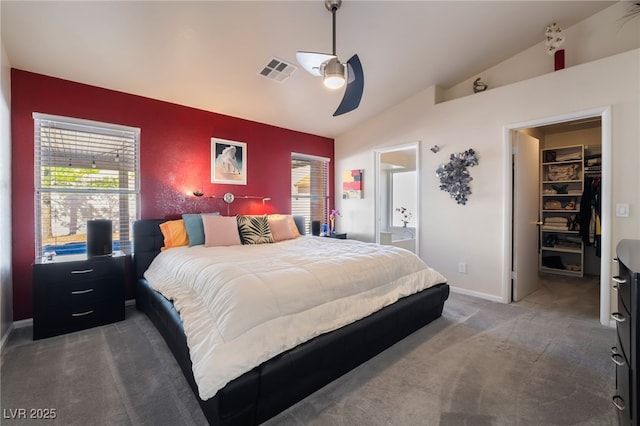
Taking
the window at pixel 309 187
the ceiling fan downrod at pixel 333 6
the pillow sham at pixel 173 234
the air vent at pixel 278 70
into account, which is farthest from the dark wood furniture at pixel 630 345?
the window at pixel 309 187

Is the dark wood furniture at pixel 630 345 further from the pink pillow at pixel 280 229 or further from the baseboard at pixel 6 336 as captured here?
the baseboard at pixel 6 336

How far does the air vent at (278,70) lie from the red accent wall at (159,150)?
1.11 metres

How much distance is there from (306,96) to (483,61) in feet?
7.79

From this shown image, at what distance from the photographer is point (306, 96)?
156 inches

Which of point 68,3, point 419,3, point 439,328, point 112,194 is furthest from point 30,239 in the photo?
point 419,3

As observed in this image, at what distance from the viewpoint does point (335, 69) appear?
222 centimetres

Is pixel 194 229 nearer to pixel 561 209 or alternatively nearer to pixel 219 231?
pixel 219 231

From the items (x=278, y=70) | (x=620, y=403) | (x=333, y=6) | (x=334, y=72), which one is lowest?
(x=620, y=403)

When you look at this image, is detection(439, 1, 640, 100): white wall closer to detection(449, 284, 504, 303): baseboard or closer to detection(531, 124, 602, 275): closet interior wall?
detection(531, 124, 602, 275): closet interior wall

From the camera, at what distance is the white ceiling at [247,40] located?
2382mm

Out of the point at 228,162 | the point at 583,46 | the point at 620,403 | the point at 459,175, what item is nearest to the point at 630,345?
the point at 620,403

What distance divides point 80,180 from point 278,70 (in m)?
2.54

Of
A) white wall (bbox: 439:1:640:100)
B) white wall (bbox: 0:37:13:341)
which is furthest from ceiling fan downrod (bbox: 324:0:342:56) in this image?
white wall (bbox: 0:37:13:341)

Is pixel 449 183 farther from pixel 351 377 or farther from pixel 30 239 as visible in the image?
pixel 30 239
